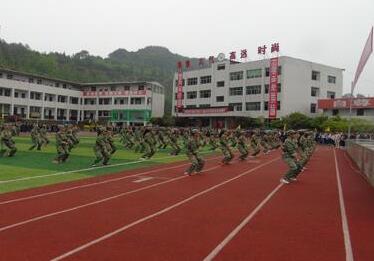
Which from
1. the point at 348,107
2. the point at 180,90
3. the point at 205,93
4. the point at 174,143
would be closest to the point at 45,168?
the point at 174,143

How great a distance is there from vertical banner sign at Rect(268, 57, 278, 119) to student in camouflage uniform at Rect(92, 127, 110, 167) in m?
45.8

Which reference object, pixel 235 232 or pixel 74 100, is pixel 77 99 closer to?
pixel 74 100

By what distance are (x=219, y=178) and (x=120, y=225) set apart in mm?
9300

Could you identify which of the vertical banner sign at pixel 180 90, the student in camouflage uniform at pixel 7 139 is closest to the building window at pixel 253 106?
the vertical banner sign at pixel 180 90

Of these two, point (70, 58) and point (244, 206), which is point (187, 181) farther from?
point (70, 58)

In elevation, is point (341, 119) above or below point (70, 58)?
below

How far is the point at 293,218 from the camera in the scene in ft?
36.5

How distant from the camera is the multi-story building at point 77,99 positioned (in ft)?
247

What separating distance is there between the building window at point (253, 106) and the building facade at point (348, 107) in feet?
27.1

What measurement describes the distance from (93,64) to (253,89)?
60.1m

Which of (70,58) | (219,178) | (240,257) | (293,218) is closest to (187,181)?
(219,178)

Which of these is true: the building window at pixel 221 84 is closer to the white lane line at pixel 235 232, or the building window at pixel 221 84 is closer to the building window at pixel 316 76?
the building window at pixel 316 76

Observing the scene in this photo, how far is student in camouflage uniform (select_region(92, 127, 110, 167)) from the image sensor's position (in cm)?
2247

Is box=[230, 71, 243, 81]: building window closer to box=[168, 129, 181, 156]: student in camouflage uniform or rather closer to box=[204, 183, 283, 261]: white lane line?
box=[168, 129, 181, 156]: student in camouflage uniform
